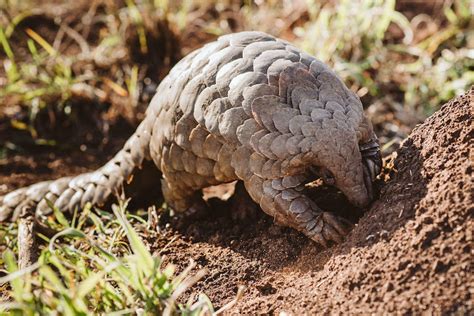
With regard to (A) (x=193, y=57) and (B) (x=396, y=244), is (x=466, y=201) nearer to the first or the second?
(B) (x=396, y=244)

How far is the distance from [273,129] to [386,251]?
67 cm

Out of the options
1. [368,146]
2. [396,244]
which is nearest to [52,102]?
[368,146]

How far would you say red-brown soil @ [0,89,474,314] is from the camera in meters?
2.17

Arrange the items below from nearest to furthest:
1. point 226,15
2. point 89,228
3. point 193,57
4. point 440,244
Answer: point 440,244
point 193,57
point 89,228
point 226,15

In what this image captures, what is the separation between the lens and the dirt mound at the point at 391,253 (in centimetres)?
217

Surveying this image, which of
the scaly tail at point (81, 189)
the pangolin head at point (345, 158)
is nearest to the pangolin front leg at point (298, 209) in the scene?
the pangolin head at point (345, 158)

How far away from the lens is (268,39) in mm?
2959

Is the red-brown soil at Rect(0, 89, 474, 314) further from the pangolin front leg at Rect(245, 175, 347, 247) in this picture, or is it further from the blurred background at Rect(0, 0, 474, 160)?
the blurred background at Rect(0, 0, 474, 160)

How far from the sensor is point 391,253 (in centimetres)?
231

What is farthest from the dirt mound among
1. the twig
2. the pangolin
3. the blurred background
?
the blurred background

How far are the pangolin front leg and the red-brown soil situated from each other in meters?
0.07

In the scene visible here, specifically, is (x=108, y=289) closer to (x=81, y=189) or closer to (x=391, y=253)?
(x=391, y=253)

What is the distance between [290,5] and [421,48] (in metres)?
1.29

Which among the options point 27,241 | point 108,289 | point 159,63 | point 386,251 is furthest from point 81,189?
point 386,251
